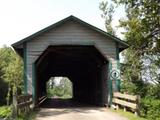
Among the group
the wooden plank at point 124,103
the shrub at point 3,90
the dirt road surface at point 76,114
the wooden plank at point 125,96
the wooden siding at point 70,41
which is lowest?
the dirt road surface at point 76,114

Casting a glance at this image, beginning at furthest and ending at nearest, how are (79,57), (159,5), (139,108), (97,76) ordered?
(79,57), (97,76), (159,5), (139,108)

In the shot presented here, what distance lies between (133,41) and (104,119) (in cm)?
1364

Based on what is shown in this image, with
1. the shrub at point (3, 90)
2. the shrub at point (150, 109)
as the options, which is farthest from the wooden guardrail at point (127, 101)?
the shrub at point (3, 90)

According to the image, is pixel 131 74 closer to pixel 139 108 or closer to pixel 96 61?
pixel 96 61

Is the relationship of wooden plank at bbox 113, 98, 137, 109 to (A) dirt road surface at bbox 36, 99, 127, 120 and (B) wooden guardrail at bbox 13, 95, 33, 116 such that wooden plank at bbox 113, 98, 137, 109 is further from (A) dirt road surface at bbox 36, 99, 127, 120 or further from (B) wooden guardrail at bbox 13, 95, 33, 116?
(B) wooden guardrail at bbox 13, 95, 33, 116

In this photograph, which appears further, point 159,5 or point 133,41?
point 133,41

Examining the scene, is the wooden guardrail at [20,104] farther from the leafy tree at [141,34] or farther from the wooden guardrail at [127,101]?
the leafy tree at [141,34]

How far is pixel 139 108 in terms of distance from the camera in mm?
16969

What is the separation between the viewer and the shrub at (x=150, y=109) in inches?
649

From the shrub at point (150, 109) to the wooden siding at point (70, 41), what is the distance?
18.7 ft

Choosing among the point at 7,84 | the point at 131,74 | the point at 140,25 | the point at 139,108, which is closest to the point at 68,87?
the point at 7,84

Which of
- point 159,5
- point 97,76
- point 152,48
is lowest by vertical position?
point 97,76

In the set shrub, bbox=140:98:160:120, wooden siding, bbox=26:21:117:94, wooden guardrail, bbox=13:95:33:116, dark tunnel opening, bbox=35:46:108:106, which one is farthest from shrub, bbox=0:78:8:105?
shrub, bbox=140:98:160:120

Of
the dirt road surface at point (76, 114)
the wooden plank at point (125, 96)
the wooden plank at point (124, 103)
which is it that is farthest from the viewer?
the wooden plank at point (124, 103)
